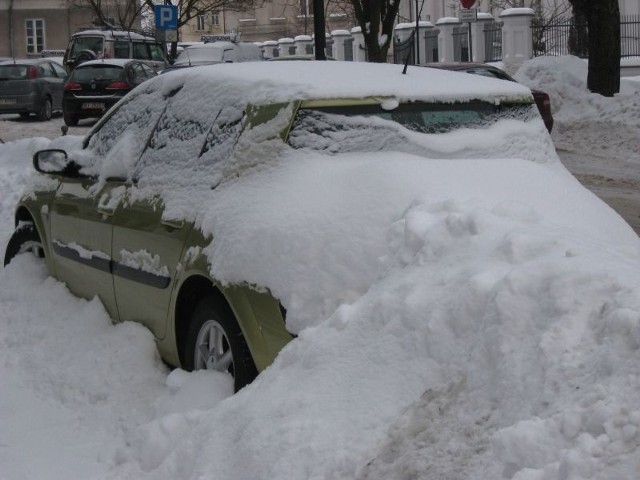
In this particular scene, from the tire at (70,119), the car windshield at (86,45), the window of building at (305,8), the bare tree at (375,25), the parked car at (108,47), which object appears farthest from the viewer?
the window of building at (305,8)

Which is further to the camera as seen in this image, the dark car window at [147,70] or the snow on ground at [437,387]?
the dark car window at [147,70]

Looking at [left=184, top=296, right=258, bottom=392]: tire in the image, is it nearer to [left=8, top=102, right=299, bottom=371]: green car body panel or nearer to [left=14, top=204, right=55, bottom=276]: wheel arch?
[left=8, top=102, right=299, bottom=371]: green car body panel

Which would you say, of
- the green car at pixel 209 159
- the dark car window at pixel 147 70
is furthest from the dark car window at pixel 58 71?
the green car at pixel 209 159

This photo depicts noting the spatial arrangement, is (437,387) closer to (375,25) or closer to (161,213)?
(161,213)

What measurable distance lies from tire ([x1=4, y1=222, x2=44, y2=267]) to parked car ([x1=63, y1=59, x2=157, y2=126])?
63.0 ft

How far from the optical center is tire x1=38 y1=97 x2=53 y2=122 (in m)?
28.9

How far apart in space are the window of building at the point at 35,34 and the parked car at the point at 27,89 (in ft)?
141

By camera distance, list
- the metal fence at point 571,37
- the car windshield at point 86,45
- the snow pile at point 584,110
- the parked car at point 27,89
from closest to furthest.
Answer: the snow pile at point 584,110
the parked car at point 27,89
the metal fence at point 571,37
the car windshield at point 86,45

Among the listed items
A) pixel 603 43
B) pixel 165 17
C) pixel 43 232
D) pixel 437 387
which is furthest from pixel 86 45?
pixel 437 387

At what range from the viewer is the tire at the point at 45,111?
2894 centimetres

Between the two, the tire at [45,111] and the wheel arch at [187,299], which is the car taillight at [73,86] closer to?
the tire at [45,111]

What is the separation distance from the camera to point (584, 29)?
3069 centimetres

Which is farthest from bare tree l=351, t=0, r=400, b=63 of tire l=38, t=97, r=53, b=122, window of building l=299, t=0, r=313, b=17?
window of building l=299, t=0, r=313, b=17

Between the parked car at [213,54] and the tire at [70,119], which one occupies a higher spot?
the parked car at [213,54]
